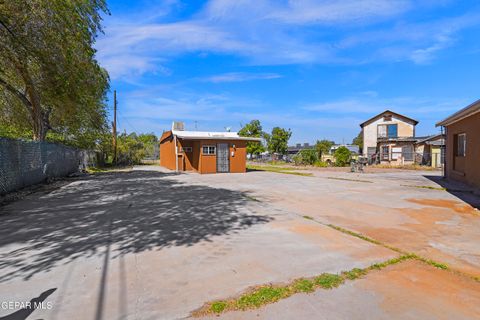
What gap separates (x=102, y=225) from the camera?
570 centimetres

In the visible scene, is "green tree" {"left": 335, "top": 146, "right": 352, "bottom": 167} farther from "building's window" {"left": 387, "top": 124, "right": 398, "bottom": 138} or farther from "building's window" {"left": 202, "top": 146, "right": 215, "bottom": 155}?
"building's window" {"left": 202, "top": 146, "right": 215, "bottom": 155}

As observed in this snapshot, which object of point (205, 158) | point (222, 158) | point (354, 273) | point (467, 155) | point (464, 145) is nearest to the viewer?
point (354, 273)

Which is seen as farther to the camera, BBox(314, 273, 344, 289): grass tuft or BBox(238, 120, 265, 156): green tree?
BBox(238, 120, 265, 156): green tree

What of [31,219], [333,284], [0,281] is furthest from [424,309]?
[31,219]

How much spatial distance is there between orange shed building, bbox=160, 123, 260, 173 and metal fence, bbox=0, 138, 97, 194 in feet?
24.9

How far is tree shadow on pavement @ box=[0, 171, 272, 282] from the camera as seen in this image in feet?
13.5

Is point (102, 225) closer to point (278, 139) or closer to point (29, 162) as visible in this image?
point (29, 162)

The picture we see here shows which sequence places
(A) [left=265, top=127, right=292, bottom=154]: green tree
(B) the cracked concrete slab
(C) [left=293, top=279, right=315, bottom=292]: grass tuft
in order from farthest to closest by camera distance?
(A) [left=265, top=127, right=292, bottom=154]: green tree, (C) [left=293, top=279, right=315, bottom=292]: grass tuft, (B) the cracked concrete slab

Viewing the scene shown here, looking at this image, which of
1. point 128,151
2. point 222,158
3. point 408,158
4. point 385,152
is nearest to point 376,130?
point 385,152

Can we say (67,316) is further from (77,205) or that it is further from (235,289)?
(77,205)

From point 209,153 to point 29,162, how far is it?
447 inches

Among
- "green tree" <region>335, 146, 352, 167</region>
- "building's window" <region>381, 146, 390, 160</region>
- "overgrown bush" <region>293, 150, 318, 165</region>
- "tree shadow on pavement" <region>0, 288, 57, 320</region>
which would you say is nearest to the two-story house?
"building's window" <region>381, 146, 390, 160</region>

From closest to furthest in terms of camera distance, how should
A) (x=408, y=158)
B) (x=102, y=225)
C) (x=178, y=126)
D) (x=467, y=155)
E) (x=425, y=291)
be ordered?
(x=425, y=291), (x=102, y=225), (x=467, y=155), (x=178, y=126), (x=408, y=158)

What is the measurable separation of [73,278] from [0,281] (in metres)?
0.79
